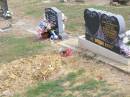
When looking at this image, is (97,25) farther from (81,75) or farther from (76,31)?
(76,31)

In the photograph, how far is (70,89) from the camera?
34.5 ft

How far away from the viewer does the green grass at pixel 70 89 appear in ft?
33.3

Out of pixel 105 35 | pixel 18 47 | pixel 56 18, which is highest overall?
pixel 56 18

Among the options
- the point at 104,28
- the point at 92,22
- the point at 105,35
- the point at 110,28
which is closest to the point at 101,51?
the point at 105,35

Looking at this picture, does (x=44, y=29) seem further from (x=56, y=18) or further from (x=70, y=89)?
(x=70, y=89)

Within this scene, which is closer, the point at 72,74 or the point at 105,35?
the point at 72,74

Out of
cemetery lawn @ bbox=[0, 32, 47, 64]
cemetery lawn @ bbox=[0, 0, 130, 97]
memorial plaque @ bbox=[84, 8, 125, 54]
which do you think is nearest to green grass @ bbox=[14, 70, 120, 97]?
cemetery lawn @ bbox=[0, 0, 130, 97]

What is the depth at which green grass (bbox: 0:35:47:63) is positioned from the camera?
13664 mm

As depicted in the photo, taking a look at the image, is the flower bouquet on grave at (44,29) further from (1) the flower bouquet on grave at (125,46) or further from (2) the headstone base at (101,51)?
(1) the flower bouquet on grave at (125,46)

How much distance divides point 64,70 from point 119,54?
1900mm

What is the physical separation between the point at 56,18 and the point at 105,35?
2.92 metres

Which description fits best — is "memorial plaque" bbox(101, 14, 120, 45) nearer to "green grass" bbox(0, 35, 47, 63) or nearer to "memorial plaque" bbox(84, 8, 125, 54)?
"memorial plaque" bbox(84, 8, 125, 54)

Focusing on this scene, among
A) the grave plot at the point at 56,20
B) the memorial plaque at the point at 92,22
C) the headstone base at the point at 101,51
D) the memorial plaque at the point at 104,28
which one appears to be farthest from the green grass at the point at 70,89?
the grave plot at the point at 56,20

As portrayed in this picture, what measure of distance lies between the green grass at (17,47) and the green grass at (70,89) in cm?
292
